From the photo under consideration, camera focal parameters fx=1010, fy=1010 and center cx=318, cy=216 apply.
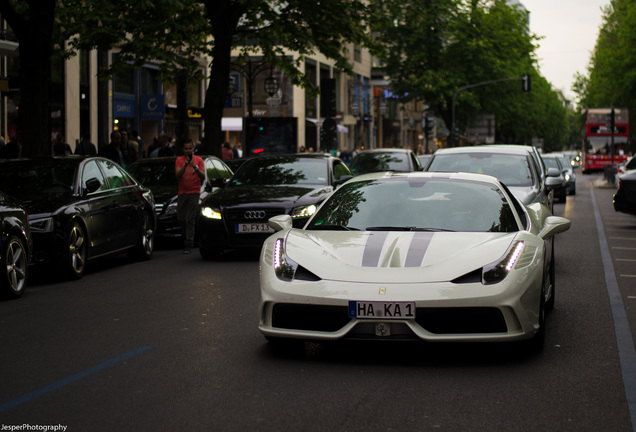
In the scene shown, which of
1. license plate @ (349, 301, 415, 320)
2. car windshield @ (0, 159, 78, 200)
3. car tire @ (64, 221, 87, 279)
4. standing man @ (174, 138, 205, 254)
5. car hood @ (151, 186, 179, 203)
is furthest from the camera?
car hood @ (151, 186, 179, 203)

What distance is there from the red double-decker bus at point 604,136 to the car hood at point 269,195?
2057 inches

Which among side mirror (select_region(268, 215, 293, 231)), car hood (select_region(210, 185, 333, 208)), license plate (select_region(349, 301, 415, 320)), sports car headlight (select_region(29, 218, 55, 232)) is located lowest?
license plate (select_region(349, 301, 415, 320))

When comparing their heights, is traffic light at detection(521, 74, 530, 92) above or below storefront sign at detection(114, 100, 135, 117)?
above

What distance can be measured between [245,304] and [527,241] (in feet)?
10.7

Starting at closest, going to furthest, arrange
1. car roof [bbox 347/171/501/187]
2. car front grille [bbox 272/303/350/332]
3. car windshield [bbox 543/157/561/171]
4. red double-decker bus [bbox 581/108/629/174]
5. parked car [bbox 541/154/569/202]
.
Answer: car front grille [bbox 272/303/350/332] < car roof [bbox 347/171/501/187] < parked car [bbox 541/154/569/202] < car windshield [bbox 543/157/561/171] < red double-decker bus [bbox 581/108/629/174]

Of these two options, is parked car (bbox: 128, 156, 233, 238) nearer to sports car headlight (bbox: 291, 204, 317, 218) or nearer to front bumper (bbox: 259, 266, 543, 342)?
sports car headlight (bbox: 291, 204, 317, 218)

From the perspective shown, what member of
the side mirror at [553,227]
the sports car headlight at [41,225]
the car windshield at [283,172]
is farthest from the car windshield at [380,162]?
the side mirror at [553,227]

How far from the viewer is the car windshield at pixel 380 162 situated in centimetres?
2284

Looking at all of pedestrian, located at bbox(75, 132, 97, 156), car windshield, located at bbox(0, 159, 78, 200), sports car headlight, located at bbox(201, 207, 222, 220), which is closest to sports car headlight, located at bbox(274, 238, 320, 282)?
car windshield, located at bbox(0, 159, 78, 200)

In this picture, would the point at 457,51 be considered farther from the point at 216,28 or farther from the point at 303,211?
the point at 303,211

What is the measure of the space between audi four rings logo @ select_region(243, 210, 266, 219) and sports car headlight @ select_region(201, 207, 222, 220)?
382 mm

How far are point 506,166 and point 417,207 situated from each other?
717 cm

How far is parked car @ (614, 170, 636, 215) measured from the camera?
805 inches

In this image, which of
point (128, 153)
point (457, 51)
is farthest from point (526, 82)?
point (128, 153)
